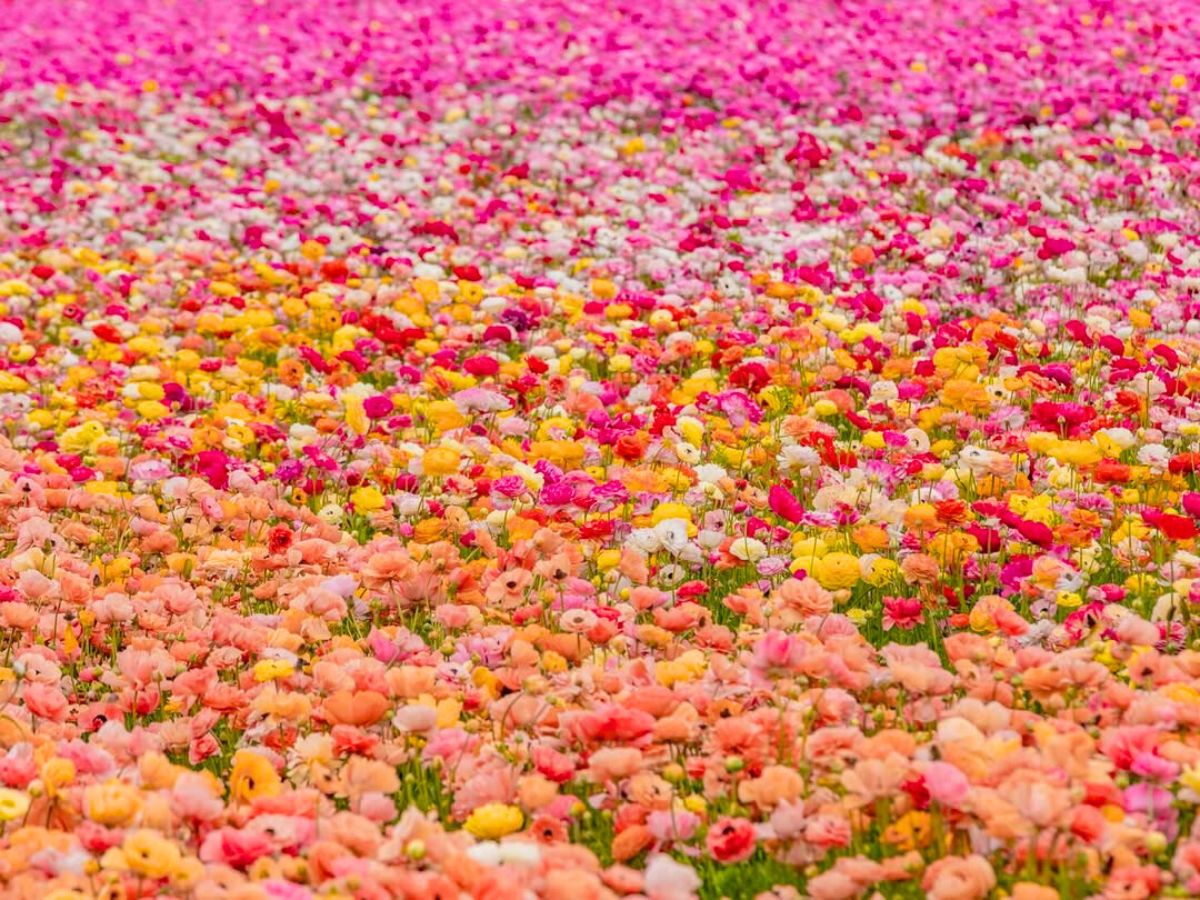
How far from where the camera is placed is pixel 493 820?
11.0 ft

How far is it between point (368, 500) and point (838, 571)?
1922 mm

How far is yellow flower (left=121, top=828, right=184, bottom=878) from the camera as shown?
3061 mm

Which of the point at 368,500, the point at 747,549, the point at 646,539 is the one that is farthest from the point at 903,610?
the point at 368,500

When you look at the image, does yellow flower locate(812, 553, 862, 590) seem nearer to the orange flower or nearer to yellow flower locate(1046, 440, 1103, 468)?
yellow flower locate(1046, 440, 1103, 468)

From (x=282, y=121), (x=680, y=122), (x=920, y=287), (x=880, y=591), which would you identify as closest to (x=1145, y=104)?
(x=680, y=122)

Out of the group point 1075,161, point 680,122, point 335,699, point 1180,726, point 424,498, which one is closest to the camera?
point 1180,726

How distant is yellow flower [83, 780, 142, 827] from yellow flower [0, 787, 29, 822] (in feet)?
0.56

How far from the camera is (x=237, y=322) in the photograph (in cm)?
825

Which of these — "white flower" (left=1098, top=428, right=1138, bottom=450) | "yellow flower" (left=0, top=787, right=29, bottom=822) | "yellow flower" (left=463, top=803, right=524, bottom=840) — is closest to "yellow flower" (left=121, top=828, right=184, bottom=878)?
"yellow flower" (left=0, top=787, right=29, bottom=822)

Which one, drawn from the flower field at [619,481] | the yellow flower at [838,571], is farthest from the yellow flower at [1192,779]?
the yellow flower at [838,571]

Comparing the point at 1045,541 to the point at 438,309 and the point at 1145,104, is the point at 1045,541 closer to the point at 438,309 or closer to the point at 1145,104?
the point at 438,309

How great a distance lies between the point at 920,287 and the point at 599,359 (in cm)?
185

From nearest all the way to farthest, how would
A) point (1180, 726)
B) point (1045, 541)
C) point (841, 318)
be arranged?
1. point (1180, 726)
2. point (1045, 541)
3. point (841, 318)

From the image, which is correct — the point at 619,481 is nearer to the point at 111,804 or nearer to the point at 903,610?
the point at 903,610
